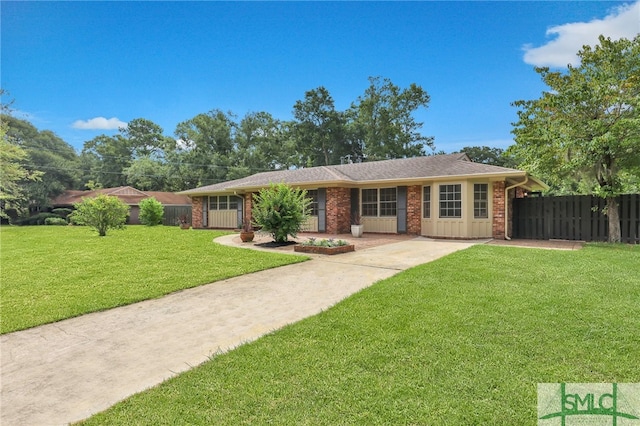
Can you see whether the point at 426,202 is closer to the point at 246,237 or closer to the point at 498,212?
the point at 498,212

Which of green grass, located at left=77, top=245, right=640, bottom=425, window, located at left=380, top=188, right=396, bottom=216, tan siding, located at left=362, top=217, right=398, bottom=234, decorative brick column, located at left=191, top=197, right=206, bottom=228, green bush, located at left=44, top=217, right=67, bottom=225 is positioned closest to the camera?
green grass, located at left=77, top=245, right=640, bottom=425

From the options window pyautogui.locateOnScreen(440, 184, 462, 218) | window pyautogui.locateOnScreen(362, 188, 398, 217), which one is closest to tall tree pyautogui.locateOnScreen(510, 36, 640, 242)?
window pyautogui.locateOnScreen(440, 184, 462, 218)

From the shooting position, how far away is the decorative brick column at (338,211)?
48.9 feet

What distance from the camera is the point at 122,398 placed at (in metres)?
2.51

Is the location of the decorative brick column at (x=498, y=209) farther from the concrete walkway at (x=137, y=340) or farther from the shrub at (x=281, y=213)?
the concrete walkway at (x=137, y=340)

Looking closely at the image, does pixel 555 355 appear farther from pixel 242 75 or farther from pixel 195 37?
pixel 242 75

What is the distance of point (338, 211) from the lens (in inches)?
588

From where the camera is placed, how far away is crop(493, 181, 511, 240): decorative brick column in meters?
12.2

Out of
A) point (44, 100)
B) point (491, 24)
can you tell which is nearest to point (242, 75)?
point (491, 24)

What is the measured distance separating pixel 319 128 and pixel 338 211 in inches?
982

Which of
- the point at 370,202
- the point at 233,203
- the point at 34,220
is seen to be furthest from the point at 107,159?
the point at 370,202

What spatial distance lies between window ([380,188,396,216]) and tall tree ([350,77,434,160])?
20.2 meters

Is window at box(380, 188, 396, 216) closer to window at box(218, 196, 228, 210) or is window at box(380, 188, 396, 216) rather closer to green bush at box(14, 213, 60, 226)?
window at box(218, 196, 228, 210)

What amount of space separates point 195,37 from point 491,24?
1134 cm
